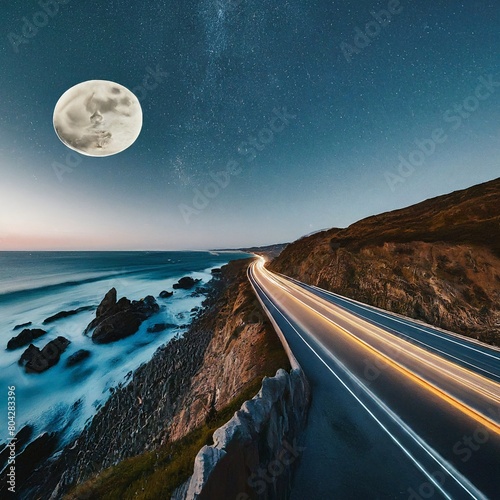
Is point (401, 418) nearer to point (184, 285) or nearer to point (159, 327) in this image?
point (159, 327)

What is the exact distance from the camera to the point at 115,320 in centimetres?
3122

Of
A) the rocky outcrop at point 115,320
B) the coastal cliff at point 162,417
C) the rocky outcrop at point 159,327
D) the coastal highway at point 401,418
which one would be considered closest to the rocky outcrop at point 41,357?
the rocky outcrop at point 115,320

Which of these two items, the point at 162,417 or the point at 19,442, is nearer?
the point at 19,442

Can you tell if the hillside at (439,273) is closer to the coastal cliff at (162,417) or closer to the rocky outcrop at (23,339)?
the coastal cliff at (162,417)

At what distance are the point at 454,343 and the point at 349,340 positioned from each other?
16.4 feet

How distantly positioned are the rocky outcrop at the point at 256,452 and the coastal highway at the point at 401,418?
51 cm

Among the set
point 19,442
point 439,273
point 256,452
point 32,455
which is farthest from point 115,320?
point 439,273

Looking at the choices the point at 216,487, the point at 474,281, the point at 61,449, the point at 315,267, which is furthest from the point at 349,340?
the point at 315,267

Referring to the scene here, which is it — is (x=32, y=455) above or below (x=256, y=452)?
below

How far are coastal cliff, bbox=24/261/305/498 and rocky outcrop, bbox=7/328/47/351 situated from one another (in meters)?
19.1

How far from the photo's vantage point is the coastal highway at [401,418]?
5254mm

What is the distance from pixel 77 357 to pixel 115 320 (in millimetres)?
6770

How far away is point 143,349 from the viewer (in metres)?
26.8

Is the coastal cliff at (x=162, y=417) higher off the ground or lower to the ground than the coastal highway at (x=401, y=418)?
lower
